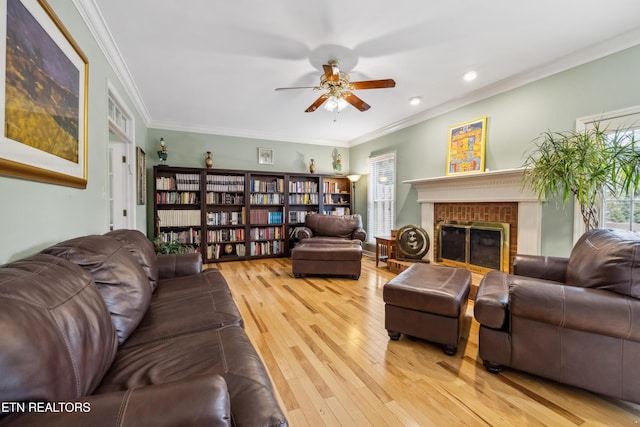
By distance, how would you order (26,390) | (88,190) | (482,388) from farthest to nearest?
(88,190), (482,388), (26,390)

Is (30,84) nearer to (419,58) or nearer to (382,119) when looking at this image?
(419,58)

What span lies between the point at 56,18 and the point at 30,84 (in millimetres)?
515

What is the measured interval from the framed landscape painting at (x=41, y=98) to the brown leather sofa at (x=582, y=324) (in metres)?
2.55

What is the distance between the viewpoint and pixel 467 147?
11.5 ft

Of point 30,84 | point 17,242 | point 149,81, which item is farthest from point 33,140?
point 149,81

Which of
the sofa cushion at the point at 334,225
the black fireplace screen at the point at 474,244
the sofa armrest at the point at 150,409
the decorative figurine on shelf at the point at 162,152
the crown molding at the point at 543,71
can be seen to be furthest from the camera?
the sofa cushion at the point at 334,225

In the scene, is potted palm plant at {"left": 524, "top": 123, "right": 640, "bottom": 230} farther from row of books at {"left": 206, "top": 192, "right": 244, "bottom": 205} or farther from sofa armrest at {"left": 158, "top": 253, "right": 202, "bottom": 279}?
row of books at {"left": 206, "top": 192, "right": 244, "bottom": 205}

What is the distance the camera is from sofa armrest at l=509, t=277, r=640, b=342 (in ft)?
4.41

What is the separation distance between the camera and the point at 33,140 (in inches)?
49.9

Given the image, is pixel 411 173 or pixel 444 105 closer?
pixel 444 105

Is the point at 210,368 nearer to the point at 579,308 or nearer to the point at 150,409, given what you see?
the point at 150,409

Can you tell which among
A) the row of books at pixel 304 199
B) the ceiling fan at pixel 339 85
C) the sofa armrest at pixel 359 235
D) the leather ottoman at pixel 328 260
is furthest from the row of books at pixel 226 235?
the ceiling fan at pixel 339 85

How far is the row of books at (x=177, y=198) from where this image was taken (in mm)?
4543

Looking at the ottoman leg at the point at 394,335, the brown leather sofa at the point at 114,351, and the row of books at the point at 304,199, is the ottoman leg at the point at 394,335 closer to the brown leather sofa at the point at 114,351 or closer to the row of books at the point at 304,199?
the brown leather sofa at the point at 114,351
